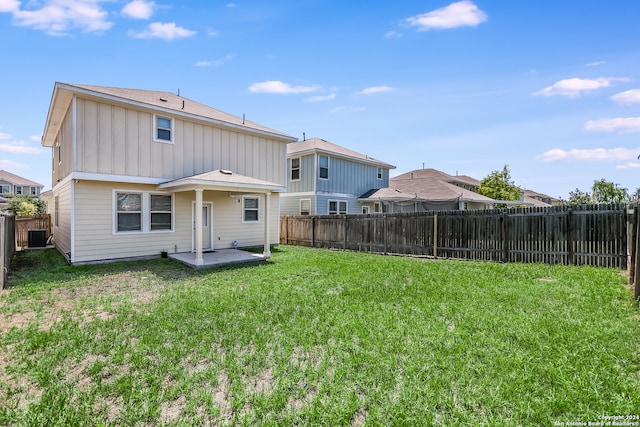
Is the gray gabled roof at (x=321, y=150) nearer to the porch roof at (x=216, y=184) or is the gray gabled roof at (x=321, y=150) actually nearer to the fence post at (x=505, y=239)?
the porch roof at (x=216, y=184)

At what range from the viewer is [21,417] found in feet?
8.41

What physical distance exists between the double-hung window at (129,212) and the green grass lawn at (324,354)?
11.9ft

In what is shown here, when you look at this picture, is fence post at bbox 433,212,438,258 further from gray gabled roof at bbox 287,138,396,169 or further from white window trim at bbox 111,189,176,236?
white window trim at bbox 111,189,176,236

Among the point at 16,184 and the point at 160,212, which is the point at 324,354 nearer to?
the point at 160,212

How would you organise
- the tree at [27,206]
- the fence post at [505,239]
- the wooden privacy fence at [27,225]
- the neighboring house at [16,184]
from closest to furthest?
the fence post at [505,239], the wooden privacy fence at [27,225], the tree at [27,206], the neighboring house at [16,184]

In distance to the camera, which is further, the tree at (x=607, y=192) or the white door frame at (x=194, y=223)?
the tree at (x=607, y=192)

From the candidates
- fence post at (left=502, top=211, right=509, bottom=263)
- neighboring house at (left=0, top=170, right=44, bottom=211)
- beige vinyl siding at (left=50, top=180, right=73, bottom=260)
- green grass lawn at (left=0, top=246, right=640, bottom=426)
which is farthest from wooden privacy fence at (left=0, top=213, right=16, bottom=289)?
neighboring house at (left=0, top=170, right=44, bottom=211)

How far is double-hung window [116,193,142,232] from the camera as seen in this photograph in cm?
1008

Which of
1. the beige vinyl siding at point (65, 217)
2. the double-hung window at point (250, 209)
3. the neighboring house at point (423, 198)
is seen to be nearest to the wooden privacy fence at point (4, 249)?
the beige vinyl siding at point (65, 217)

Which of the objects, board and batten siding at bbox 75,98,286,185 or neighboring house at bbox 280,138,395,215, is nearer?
board and batten siding at bbox 75,98,286,185

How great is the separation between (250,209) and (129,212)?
14.9 ft

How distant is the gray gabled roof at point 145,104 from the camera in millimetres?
9234

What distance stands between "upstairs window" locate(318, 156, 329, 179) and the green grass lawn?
12.1m

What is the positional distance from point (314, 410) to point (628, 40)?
10.9 metres
